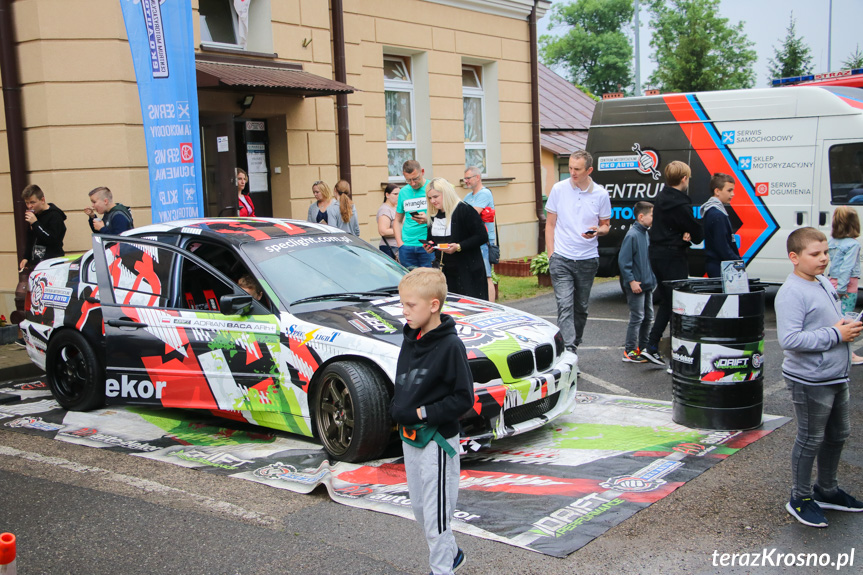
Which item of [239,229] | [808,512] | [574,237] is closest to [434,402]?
[808,512]

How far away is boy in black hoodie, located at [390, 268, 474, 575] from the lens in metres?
3.51

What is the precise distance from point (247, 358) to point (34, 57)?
6.75m

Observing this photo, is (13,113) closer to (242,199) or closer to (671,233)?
(242,199)

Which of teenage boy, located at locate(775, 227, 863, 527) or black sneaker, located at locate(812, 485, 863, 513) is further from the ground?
teenage boy, located at locate(775, 227, 863, 527)

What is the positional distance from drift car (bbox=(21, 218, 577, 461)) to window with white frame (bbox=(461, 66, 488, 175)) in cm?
1137

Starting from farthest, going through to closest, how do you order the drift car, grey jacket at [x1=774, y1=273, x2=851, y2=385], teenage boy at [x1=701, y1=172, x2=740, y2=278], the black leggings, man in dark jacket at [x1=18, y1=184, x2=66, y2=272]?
man in dark jacket at [x1=18, y1=184, x2=66, y2=272]
the black leggings
teenage boy at [x1=701, y1=172, x2=740, y2=278]
the drift car
grey jacket at [x1=774, y1=273, x2=851, y2=385]

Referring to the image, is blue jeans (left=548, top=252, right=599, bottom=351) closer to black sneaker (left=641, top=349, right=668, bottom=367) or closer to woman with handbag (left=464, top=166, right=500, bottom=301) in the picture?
black sneaker (left=641, top=349, right=668, bottom=367)

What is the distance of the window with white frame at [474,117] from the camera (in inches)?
706

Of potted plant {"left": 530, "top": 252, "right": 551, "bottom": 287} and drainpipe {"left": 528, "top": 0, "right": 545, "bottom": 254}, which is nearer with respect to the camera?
potted plant {"left": 530, "top": 252, "right": 551, "bottom": 287}

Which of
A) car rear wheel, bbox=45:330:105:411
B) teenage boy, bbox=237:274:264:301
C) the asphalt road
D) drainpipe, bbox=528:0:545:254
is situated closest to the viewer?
the asphalt road

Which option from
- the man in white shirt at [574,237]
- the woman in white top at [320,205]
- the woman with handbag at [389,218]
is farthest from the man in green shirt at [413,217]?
the woman in white top at [320,205]

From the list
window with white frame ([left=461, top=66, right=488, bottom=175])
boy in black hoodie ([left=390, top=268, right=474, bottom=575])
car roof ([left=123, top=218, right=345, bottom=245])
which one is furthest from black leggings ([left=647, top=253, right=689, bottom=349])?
window with white frame ([left=461, top=66, right=488, bottom=175])

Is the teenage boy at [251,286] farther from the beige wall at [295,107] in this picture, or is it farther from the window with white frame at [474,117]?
the window with white frame at [474,117]

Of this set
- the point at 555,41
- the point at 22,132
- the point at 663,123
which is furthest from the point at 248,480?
the point at 555,41
